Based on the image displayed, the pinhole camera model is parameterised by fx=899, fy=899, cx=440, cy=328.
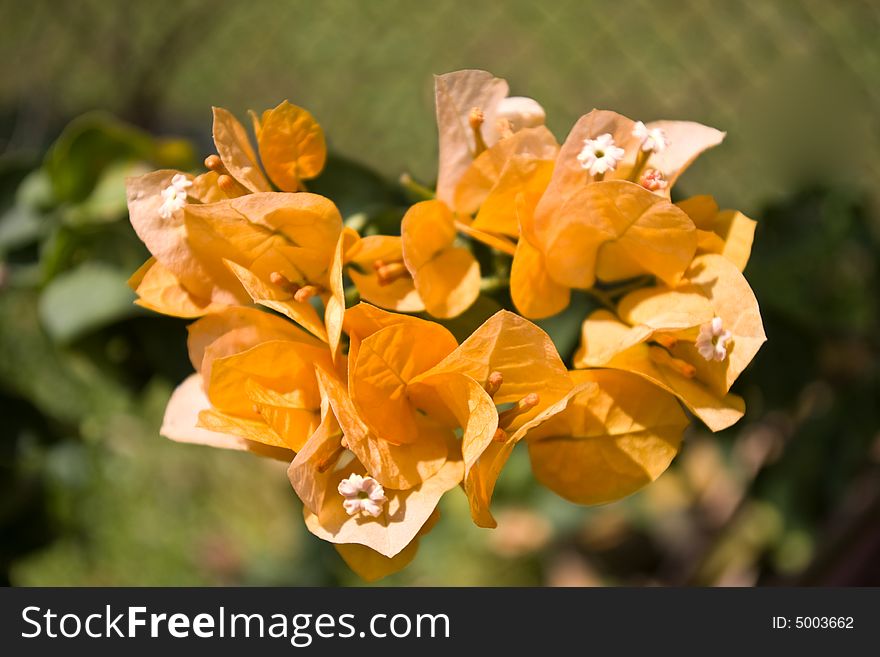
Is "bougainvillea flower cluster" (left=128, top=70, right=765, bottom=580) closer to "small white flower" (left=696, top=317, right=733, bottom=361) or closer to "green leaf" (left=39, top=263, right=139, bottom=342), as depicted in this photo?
"small white flower" (left=696, top=317, right=733, bottom=361)

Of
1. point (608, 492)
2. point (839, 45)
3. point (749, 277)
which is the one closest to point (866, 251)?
point (749, 277)

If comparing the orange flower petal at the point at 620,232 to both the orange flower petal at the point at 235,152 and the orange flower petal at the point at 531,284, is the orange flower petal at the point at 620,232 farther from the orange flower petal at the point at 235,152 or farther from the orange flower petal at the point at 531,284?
the orange flower petal at the point at 235,152

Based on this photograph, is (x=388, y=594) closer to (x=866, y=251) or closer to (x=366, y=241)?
(x=366, y=241)

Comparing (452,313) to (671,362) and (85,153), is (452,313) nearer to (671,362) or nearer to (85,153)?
(671,362)

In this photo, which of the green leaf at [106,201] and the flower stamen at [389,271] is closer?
the flower stamen at [389,271]

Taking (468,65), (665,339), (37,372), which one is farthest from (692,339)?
(468,65)

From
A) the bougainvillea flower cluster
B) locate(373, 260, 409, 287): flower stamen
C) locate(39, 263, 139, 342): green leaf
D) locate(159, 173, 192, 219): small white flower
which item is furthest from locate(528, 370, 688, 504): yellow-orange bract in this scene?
locate(39, 263, 139, 342): green leaf

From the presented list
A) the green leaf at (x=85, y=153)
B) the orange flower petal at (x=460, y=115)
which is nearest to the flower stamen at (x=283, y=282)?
the orange flower petal at (x=460, y=115)
